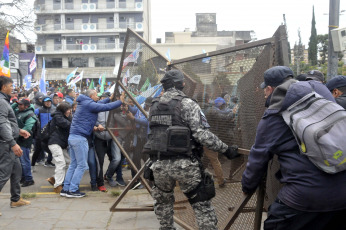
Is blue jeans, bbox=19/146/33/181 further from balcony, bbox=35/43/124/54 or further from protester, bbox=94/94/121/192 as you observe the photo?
balcony, bbox=35/43/124/54

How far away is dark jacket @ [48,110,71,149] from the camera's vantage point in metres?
7.27

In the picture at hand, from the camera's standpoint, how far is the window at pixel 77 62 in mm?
60000

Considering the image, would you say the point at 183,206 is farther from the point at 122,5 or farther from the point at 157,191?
the point at 122,5

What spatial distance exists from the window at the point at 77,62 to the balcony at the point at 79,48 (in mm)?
1411

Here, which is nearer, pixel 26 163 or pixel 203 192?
pixel 203 192

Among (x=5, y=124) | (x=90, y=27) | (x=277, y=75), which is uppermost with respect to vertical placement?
(x=90, y=27)

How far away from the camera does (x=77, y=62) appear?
60156 mm

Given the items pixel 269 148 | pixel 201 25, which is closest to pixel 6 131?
pixel 269 148

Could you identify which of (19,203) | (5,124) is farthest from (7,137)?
(19,203)

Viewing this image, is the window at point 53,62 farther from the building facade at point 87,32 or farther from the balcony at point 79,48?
the balcony at point 79,48

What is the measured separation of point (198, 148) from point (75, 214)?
2806mm

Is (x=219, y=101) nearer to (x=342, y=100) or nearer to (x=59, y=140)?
(x=342, y=100)

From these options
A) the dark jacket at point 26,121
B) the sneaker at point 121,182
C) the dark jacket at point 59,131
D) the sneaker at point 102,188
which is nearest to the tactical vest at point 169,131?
the sneaker at point 102,188

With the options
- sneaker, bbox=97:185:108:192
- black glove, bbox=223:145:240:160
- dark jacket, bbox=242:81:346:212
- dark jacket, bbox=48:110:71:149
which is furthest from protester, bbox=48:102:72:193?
dark jacket, bbox=242:81:346:212
